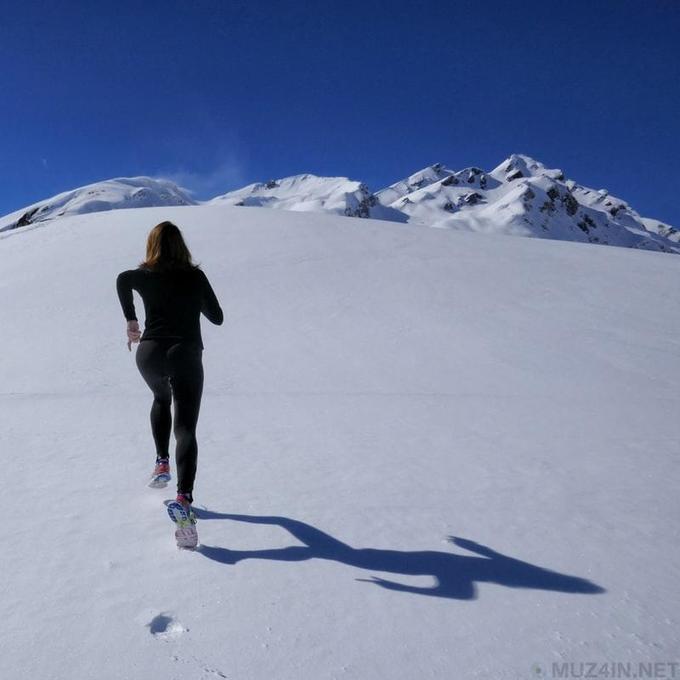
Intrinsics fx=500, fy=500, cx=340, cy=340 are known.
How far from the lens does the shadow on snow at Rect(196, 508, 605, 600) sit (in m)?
2.58

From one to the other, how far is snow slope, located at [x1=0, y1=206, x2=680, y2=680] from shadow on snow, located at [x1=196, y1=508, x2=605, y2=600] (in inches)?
0.6

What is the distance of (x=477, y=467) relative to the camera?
4367 millimetres

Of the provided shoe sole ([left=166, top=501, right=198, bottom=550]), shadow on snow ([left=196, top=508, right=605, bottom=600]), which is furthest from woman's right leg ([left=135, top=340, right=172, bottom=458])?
shadow on snow ([left=196, top=508, right=605, bottom=600])

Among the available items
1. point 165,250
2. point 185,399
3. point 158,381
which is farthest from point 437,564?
point 165,250

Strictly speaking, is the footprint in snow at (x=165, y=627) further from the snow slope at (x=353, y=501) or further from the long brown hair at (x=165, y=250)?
the long brown hair at (x=165, y=250)

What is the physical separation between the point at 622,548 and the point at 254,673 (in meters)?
2.30

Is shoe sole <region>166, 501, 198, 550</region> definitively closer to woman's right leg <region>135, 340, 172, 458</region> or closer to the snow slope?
the snow slope

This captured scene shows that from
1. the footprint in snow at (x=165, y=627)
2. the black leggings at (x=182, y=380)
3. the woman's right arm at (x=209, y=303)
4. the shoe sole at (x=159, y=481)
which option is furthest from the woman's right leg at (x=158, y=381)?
the footprint in snow at (x=165, y=627)

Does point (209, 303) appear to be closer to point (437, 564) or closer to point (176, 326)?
point (176, 326)

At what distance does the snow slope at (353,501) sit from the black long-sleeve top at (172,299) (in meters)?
1.22

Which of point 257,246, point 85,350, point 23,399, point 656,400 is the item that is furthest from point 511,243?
point 23,399

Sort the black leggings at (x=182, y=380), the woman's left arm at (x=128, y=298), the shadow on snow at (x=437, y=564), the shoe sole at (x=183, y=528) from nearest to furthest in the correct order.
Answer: the shadow on snow at (x=437, y=564), the shoe sole at (x=183, y=528), the black leggings at (x=182, y=380), the woman's left arm at (x=128, y=298)

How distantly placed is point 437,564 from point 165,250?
2487 mm

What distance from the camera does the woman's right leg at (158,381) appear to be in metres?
3.12
